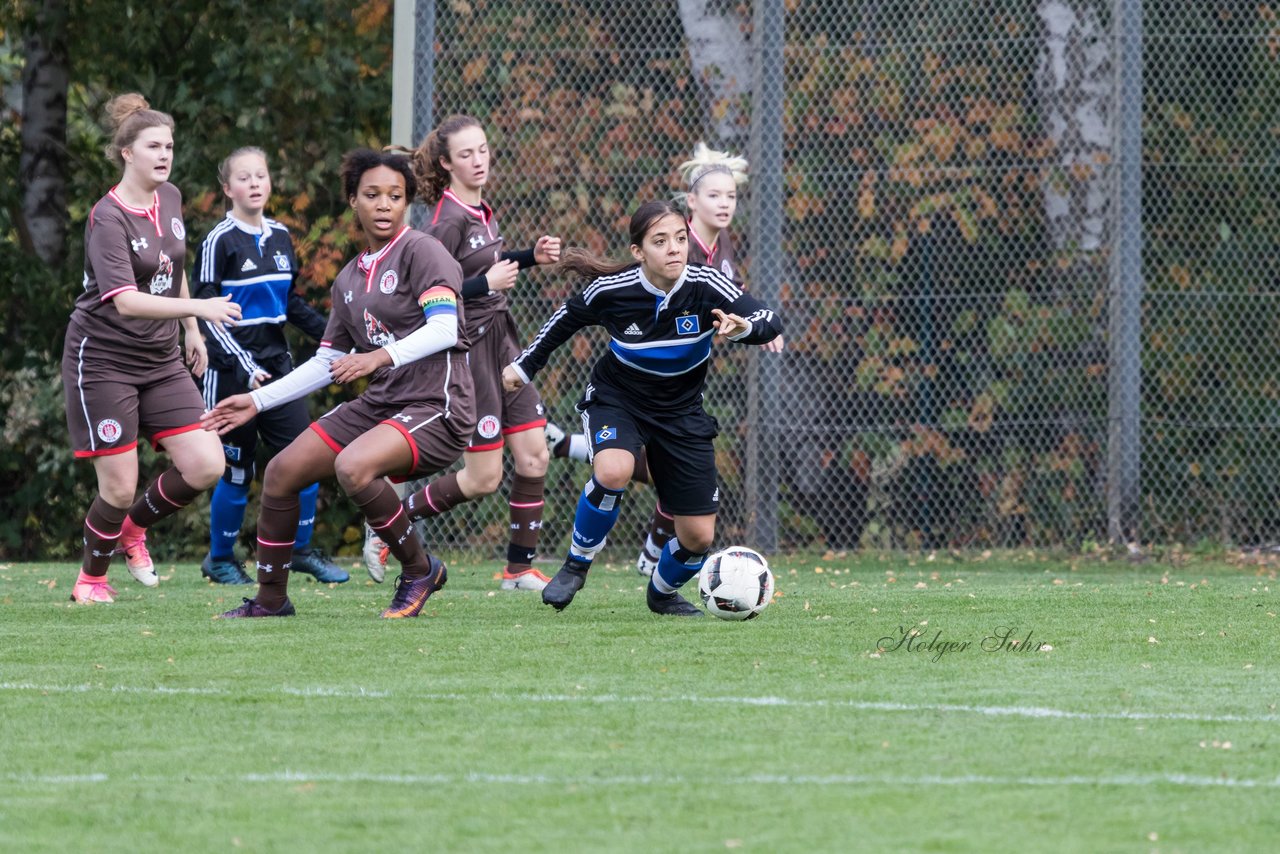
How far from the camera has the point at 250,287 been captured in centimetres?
936

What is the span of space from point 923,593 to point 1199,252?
394 centimetres

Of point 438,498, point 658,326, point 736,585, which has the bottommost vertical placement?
point 438,498

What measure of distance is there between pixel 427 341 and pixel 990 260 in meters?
5.39

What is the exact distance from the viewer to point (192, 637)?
6.59 meters

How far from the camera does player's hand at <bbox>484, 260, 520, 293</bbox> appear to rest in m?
8.22

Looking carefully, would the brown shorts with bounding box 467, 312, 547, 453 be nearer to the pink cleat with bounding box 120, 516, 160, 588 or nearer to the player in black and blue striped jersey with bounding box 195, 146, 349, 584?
the player in black and blue striped jersey with bounding box 195, 146, 349, 584

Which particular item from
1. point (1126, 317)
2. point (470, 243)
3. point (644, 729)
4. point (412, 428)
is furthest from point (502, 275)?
point (1126, 317)

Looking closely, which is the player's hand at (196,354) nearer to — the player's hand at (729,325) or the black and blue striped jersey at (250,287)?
the black and blue striped jersey at (250,287)

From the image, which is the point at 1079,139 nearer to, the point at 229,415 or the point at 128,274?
the point at 128,274

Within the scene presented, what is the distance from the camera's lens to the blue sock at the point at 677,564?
23.3 feet

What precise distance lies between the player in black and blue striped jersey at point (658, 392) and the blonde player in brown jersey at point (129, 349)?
185cm

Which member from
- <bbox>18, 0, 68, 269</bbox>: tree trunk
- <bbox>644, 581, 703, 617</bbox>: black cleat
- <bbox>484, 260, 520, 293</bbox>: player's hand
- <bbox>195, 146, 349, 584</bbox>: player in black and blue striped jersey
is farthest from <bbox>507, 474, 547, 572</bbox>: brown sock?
<bbox>18, 0, 68, 269</bbox>: tree trunk

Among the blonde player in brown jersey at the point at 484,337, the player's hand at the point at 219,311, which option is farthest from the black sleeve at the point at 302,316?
the player's hand at the point at 219,311

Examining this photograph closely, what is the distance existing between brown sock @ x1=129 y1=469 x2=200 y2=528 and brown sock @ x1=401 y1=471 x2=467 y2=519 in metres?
1.10
